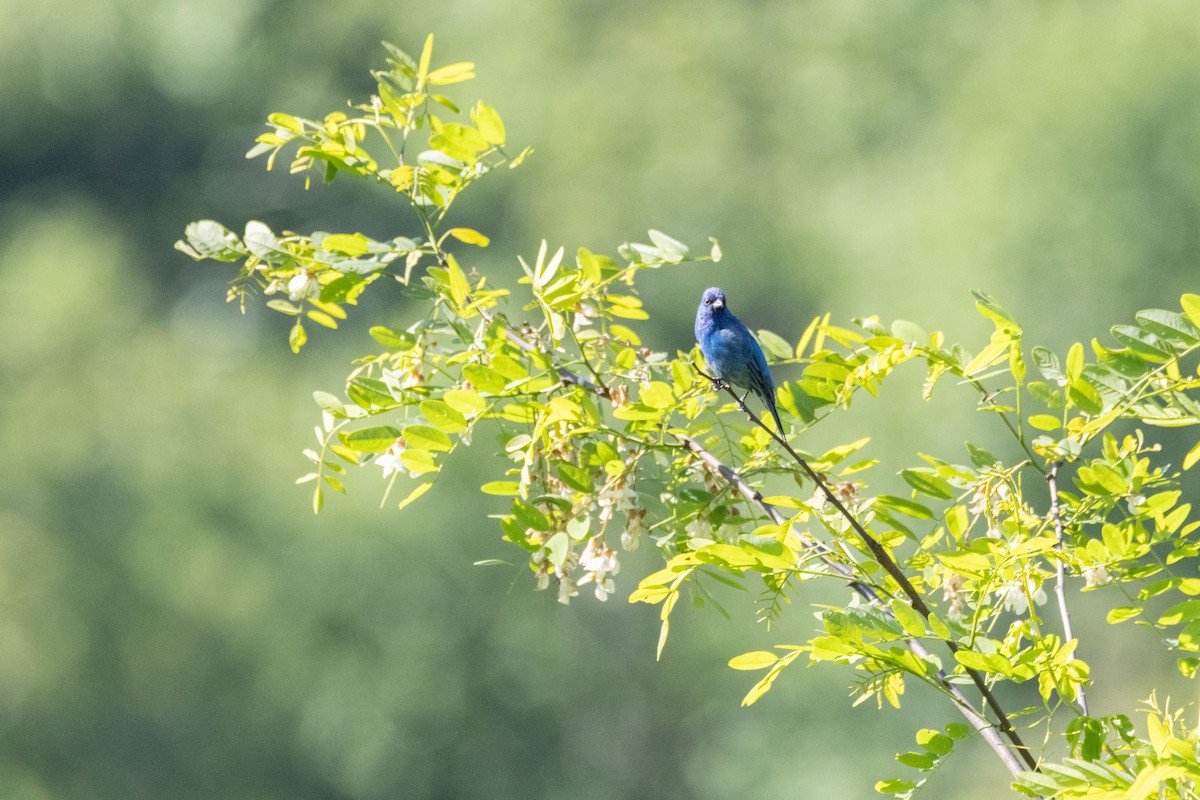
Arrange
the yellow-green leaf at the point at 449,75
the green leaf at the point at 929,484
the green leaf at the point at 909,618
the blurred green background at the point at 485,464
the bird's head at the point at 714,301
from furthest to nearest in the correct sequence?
1. the blurred green background at the point at 485,464
2. the bird's head at the point at 714,301
3. the yellow-green leaf at the point at 449,75
4. the green leaf at the point at 929,484
5. the green leaf at the point at 909,618

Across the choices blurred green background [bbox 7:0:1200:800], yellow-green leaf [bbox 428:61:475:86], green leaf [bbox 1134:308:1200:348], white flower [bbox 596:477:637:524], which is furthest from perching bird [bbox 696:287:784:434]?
blurred green background [bbox 7:0:1200:800]

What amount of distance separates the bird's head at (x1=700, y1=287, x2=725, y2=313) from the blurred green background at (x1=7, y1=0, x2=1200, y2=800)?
606 cm

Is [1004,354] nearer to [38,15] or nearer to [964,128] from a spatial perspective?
[964,128]

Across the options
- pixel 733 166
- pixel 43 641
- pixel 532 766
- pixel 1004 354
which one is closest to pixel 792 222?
pixel 733 166

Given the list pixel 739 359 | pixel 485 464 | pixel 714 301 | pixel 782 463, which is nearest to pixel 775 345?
pixel 782 463

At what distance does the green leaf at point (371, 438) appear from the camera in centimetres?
170

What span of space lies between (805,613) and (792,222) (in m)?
5.17

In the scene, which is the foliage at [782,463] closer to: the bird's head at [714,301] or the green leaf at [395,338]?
the green leaf at [395,338]

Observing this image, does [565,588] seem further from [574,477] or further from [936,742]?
[936,742]

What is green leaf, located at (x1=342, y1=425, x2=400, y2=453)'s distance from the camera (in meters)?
1.70

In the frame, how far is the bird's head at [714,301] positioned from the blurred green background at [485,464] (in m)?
6.06

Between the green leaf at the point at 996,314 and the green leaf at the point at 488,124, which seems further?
the green leaf at the point at 488,124

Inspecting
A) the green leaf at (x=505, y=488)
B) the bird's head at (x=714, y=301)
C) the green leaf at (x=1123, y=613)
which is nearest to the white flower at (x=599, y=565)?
the green leaf at (x=505, y=488)

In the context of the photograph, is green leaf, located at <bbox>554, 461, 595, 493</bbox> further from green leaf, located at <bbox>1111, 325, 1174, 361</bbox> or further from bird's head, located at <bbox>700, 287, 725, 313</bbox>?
bird's head, located at <bbox>700, 287, 725, 313</bbox>
